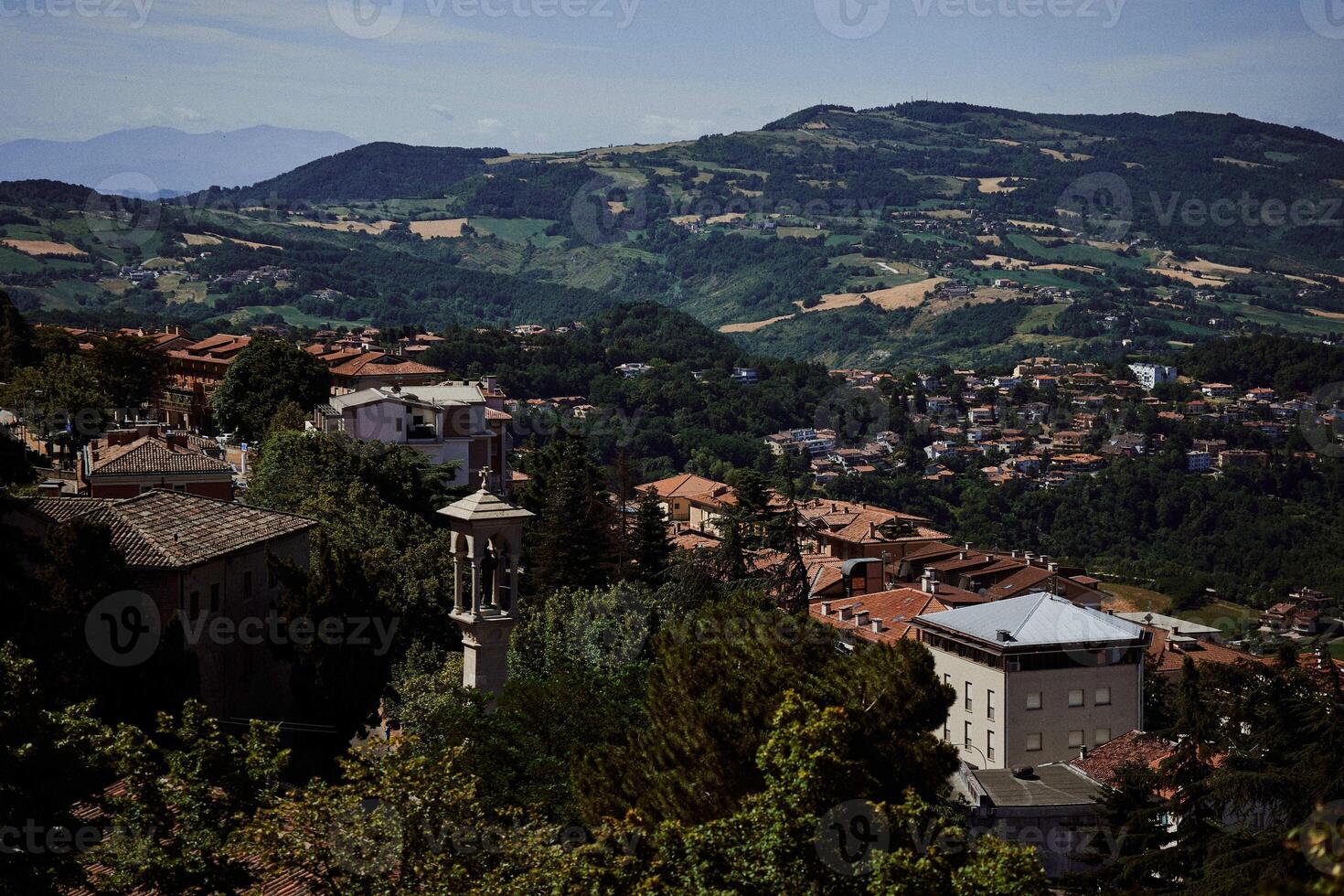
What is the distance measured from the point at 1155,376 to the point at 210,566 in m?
146

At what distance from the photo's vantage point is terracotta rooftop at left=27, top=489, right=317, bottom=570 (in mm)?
20094

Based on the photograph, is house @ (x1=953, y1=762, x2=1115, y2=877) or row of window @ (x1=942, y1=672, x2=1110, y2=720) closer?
house @ (x1=953, y1=762, x2=1115, y2=877)

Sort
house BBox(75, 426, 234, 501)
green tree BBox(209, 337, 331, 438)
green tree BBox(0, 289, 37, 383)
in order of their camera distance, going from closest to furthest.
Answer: house BBox(75, 426, 234, 501) < green tree BBox(209, 337, 331, 438) < green tree BBox(0, 289, 37, 383)

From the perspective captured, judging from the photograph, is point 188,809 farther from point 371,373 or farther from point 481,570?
point 371,373

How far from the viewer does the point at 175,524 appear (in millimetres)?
21500

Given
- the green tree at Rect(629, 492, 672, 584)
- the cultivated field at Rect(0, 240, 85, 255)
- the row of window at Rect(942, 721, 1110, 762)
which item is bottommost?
the row of window at Rect(942, 721, 1110, 762)

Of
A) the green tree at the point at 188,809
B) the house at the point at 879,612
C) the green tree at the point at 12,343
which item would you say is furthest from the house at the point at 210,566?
the green tree at the point at 12,343

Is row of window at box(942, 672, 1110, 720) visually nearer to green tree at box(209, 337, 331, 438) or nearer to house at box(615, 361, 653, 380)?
green tree at box(209, 337, 331, 438)

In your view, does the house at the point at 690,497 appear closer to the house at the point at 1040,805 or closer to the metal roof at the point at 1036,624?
the metal roof at the point at 1036,624

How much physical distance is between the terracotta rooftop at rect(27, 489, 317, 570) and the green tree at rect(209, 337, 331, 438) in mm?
24714

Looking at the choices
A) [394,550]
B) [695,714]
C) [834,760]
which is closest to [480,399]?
[394,550]

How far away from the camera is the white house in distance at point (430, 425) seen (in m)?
43.0

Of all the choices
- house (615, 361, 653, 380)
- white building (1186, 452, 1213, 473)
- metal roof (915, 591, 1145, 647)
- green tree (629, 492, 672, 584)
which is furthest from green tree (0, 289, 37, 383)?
white building (1186, 452, 1213, 473)

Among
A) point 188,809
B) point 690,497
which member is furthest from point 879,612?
point 690,497
